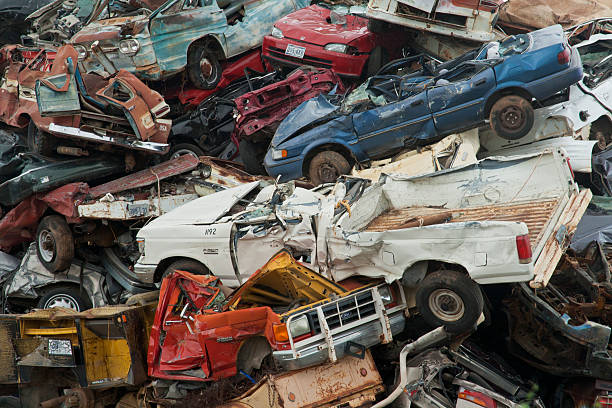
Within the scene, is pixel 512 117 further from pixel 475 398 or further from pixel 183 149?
pixel 183 149

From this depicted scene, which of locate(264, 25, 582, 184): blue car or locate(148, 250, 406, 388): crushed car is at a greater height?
locate(264, 25, 582, 184): blue car

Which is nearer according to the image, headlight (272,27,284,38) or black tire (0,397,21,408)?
black tire (0,397,21,408)

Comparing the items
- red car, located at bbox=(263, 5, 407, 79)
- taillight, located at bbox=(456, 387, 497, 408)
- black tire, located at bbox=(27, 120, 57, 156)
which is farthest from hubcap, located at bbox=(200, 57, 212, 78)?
taillight, located at bbox=(456, 387, 497, 408)

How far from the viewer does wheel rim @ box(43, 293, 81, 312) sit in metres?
9.17

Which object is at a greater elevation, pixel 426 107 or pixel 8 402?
pixel 426 107

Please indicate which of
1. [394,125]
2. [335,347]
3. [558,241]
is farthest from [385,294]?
[394,125]

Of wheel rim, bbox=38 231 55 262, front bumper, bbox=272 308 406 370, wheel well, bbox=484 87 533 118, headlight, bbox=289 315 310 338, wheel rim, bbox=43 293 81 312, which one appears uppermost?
wheel well, bbox=484 87 533 118

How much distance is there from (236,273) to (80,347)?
2012mm

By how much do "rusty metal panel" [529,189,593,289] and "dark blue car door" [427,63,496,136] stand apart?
2347 mm

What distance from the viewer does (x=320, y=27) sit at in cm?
1197

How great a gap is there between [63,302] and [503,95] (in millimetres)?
7054

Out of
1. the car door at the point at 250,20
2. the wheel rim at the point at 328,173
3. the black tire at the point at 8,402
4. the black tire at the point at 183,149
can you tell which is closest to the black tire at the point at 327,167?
the wheel rim at the point at 328,173

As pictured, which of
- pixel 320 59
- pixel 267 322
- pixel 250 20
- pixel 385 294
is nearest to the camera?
pixel 267 322

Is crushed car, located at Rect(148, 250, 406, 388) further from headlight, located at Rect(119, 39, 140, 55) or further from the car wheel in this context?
headlight, located at Rect(119, 39, 140, 55)
